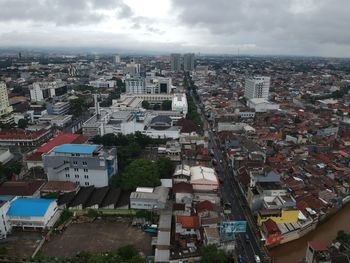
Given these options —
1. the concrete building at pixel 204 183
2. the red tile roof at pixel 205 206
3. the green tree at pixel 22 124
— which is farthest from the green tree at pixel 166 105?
the red tile roof at pixel 205 206

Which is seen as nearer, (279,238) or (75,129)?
(279,238)

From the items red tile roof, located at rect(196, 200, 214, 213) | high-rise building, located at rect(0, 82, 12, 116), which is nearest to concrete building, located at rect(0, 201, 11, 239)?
red tile roof, located at rect(196, 200, 214, 213)

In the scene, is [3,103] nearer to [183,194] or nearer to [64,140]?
[64,140]

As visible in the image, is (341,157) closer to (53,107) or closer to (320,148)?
(320,148)

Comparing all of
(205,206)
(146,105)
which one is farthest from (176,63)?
(205,206)

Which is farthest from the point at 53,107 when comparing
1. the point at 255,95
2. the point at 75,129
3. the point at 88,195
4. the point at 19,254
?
the point at 255,95
